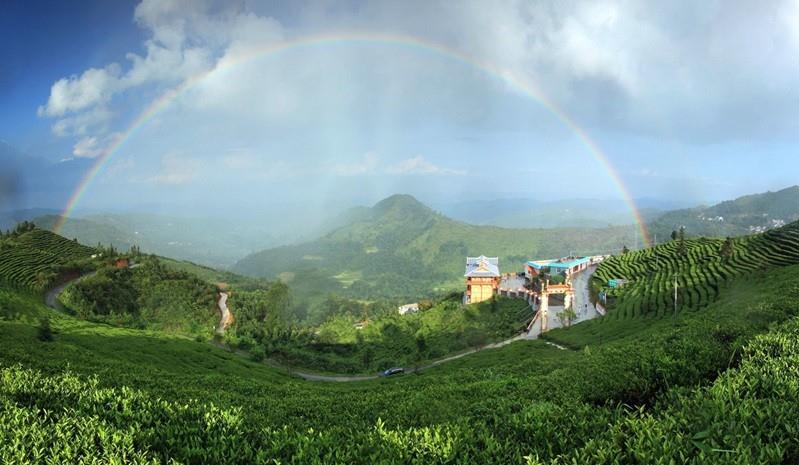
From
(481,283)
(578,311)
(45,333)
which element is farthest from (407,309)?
(45,333)

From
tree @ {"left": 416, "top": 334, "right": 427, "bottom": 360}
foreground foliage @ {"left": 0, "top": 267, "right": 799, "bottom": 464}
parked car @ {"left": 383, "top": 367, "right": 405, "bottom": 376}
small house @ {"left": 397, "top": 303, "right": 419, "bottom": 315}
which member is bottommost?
small house @ {"left": 397, "top": 303, "right": 419, "bottom": 315}

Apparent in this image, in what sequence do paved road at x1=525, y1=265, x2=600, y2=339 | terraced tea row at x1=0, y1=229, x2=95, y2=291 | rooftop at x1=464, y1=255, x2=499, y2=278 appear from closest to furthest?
1. paved road at x1=525, y1=265, x2=600, y2=339
2. terraced tea row at x1=0, y1=229, x2=95, y2=291
3. rooftop at x1=464, y1=255, x2=499, y2=278

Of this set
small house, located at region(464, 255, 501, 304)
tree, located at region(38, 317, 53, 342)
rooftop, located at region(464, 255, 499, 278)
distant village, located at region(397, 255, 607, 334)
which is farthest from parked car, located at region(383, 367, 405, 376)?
rooftop, located at region(464, 255, 499, 278)

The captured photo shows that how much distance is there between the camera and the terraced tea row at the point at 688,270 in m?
39.1

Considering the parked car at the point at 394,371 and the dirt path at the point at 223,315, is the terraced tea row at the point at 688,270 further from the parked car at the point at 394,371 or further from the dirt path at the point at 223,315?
the dirt path at the point at 223,315

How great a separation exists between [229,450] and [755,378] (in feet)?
23.8

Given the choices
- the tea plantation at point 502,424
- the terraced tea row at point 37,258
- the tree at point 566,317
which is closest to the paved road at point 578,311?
the tree at point 566,317

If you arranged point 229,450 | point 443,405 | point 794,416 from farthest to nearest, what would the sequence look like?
point 443,405 < point 229,450 < point 794,416

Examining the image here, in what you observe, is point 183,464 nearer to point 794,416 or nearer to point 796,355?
point 794,416

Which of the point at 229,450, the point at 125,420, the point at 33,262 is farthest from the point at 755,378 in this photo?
the point at 33,262

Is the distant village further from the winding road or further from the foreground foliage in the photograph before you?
the foreground foliage

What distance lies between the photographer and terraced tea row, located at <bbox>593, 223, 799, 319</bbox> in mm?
39056

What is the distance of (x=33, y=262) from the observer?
6059 centimetres

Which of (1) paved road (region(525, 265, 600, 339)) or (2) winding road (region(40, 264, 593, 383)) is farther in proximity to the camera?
(1) paved road (region(525, 265, 600, 339))
